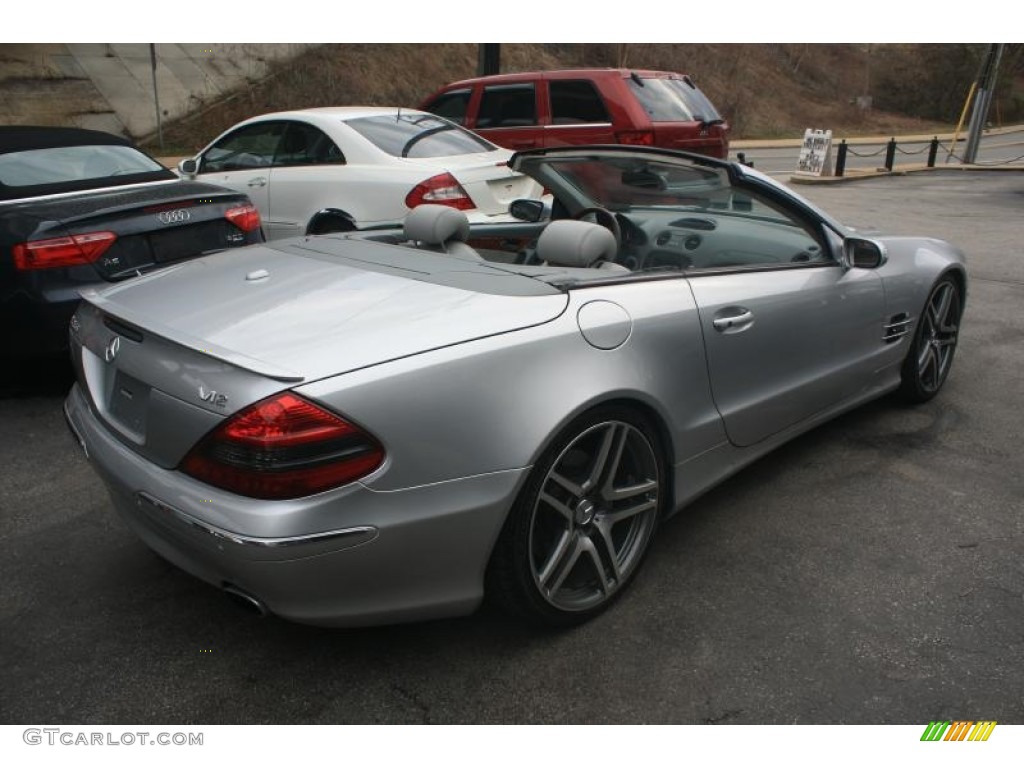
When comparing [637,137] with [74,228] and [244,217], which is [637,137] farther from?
[74,228]

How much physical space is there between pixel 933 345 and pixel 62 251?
4.40 meters

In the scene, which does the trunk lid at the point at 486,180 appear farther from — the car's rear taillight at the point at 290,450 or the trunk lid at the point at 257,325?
the car's rear taillight at the point at 290,450

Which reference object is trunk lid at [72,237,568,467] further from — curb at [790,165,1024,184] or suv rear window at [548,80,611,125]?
curb at [790,165,1024,184]

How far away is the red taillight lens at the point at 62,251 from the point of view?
420cm

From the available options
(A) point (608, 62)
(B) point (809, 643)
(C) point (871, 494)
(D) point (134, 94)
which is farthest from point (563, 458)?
(A) point (608, 62)

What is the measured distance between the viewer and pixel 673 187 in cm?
340

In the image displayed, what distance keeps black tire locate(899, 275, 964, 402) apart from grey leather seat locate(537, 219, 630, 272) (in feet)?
6.57

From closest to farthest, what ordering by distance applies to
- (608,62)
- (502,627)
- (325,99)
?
(502,627) → (325,99) → (608,62)

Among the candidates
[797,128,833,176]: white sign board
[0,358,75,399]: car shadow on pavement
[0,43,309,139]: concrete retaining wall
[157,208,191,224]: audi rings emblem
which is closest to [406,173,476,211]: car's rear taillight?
[157,208,191,224]: audi rings emblem

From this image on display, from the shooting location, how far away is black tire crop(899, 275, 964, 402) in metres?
4.22

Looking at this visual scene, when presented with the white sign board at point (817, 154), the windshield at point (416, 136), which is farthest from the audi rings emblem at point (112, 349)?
the white sign board at point (817, 154)

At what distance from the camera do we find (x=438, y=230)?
129 inches

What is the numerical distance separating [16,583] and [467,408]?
177 centimetres

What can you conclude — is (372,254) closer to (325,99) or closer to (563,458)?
(563,458)
